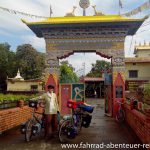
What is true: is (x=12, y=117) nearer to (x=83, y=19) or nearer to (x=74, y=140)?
(x=74, y=140)

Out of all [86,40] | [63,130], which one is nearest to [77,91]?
[86,40]

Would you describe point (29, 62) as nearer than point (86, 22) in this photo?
No

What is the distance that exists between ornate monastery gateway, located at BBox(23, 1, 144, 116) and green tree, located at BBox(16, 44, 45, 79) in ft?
120

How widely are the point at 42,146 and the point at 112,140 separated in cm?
225

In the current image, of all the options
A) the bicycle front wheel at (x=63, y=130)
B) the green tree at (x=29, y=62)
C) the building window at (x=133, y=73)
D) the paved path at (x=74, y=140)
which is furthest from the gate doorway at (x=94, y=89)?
the bicycle front wheel at (x=63, y=130)

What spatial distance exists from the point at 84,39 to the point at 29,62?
3808 centimetres

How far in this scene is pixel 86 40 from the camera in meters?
15.7

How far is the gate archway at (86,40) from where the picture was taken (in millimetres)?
15555

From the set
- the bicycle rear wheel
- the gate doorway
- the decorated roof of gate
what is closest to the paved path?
the bicycle rear wheel

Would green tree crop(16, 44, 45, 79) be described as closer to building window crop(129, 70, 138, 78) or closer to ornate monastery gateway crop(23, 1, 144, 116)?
building window crop(129, 70, 138, 78)

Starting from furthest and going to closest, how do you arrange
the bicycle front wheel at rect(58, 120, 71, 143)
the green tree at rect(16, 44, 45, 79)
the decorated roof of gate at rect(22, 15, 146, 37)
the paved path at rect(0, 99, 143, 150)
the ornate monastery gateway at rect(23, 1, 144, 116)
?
the green tree at rect(16, 44, 45, 79) < the ornate monastery gateway at rect(23, 1, 144, 116) < the decorated roof of gate at rect(22, 15, 146, 37) < the bicycle front wheel at rect(58, 120, 71, 143) < the paved path at rect(0, 99, 143, 150)

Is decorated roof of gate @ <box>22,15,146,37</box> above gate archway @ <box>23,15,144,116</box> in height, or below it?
above

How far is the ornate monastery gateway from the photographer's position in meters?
15.5

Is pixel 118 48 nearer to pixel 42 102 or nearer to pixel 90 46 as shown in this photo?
pixel 90 46
